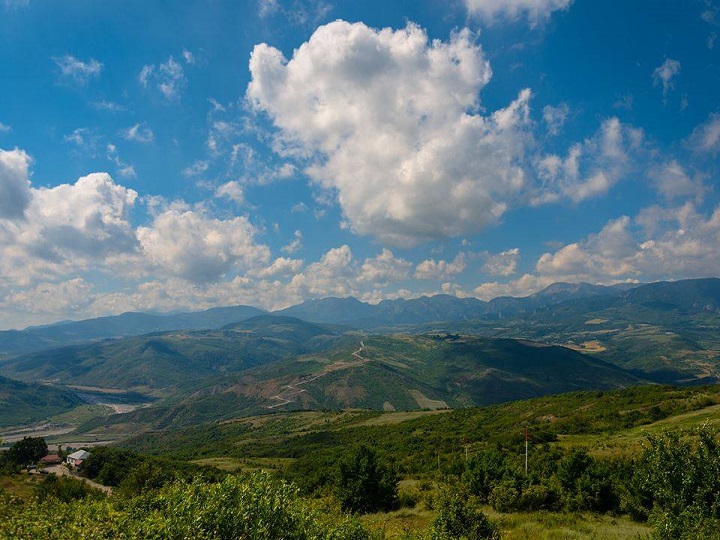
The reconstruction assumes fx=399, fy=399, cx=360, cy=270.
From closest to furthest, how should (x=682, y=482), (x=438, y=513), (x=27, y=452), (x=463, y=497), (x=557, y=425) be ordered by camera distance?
(x=682, y=482), (x=438, y=513), (x=463, y=497), (x=557, y=425), (x=27, y=452)

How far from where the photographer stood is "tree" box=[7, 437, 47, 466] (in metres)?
123

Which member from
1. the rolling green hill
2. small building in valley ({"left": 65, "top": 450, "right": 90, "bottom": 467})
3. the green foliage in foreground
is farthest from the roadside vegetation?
small building in valley ({"left": 65, "top": 450, "right": 90, "bottom": 467})

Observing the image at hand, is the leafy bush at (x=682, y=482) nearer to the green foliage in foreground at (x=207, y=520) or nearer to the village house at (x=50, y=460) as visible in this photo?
the green foliage in foreground at (x=207, y=520)

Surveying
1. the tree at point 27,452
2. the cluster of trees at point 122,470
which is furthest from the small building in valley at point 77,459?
the tree at point 27,452

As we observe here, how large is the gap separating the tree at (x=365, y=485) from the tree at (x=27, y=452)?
12477 centimetres

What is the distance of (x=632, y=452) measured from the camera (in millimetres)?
51406

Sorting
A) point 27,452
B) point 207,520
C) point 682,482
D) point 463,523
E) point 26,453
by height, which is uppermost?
point 207,520

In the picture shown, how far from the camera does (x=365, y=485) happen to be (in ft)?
159

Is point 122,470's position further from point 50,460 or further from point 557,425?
point 557,425

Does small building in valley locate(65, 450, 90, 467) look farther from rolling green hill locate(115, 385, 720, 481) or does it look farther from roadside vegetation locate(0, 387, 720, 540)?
rolling green hill locate(115, 385, 720, 481)

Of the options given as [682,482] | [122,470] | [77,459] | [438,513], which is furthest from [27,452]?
[682,482]

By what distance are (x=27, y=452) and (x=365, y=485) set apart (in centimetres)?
13475

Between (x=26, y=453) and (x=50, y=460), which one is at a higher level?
(x=26, y=453)

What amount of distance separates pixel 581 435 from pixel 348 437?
5300 inches
